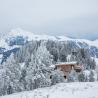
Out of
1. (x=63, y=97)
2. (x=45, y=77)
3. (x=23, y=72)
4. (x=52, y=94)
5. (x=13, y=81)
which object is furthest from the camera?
(x=23, y=72)

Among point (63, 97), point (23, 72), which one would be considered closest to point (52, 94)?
point (63, 97)

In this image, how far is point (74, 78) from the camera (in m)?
69.3

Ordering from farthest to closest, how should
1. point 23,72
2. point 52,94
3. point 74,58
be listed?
point 74,58
point 23,72
point 52,94

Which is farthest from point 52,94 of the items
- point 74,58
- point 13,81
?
point 74,58

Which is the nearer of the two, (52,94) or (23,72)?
(52,94)

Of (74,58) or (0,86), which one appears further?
(74,58)

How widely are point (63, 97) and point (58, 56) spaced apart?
14398cm

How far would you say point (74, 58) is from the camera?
159375 mm

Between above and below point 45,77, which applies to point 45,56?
above

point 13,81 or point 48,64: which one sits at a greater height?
point 48,64

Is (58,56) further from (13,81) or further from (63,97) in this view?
(63,97)

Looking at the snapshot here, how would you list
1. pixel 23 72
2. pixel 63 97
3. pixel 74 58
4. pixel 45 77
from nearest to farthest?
pixel 63 97 → pixel 45 77 → pixel 23 72 → pixel 74 58

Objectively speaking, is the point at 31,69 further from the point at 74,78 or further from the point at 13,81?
the point at 74,78

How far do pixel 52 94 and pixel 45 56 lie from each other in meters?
40.1
